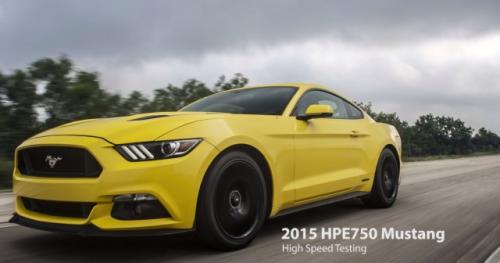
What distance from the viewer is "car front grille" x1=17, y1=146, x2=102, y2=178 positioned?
3.59 meters

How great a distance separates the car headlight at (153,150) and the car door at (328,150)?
1335 millimetres

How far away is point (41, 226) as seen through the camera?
12.2 feet

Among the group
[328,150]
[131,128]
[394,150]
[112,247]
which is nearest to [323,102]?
[328,150]

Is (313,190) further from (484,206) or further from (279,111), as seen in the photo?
(484,206)

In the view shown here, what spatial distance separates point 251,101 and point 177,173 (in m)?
1.73

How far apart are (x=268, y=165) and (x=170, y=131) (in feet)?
3.22

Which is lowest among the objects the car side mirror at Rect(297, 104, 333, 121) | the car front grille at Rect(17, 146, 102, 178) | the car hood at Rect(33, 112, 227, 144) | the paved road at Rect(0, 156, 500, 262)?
the paved road at Rect(0, 156, 500, 262)

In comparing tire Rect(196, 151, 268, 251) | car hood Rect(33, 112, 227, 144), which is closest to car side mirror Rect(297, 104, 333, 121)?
tire Rect(196, 151, 268, 251)

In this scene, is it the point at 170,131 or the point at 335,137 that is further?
the point at 335,137

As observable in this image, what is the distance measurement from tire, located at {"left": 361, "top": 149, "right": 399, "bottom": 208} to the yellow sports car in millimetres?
1398

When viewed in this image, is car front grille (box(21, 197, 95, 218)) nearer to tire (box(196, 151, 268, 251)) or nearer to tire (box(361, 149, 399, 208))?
tire (box(196, 151, 268, 251))

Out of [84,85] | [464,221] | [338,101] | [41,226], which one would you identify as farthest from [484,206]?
[84,85]

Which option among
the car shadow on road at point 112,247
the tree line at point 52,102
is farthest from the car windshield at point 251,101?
the tree line at point 52,102

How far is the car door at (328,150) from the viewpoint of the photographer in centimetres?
482
